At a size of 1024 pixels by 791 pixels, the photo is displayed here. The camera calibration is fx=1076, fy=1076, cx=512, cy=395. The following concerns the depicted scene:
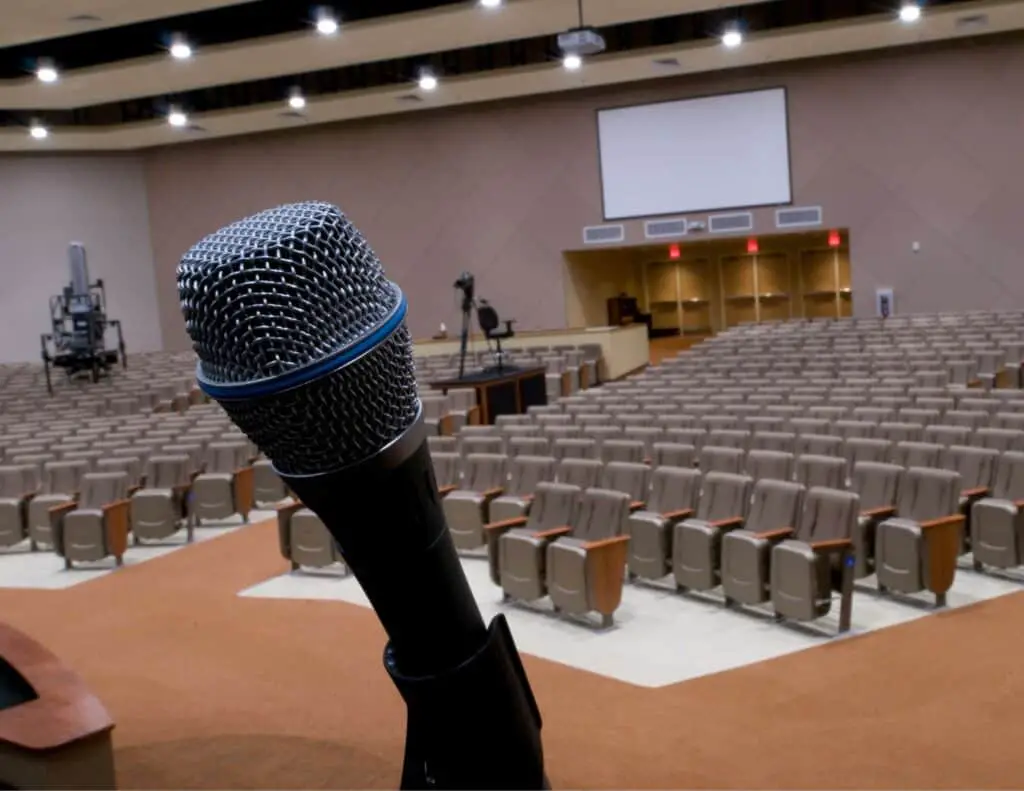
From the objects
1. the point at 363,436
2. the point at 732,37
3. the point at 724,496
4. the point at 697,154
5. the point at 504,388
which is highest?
the point at 732,37

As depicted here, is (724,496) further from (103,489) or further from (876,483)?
(103,489)

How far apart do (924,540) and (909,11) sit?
12099mm

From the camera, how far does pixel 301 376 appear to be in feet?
4.19

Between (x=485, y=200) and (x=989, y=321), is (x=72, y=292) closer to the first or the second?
(x=485, y=200)

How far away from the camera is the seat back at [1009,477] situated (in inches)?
267

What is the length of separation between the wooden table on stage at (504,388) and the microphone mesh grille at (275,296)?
1119 cm

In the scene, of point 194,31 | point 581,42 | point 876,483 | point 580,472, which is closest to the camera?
point 876,483

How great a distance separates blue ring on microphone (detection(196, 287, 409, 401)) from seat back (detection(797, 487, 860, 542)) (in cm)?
531

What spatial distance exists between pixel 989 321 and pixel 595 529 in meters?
10.0

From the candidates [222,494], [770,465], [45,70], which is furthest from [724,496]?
[45,70]

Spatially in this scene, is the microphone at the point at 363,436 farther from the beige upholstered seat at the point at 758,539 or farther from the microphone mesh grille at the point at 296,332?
the beige upholstered seat at the point at 758,539

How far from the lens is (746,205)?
768 inches

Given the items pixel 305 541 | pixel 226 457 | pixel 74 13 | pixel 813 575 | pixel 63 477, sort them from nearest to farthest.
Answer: pixel 813 575, pixel 305 541, pixel 63 477, pixel 226 457, pixel 74 13

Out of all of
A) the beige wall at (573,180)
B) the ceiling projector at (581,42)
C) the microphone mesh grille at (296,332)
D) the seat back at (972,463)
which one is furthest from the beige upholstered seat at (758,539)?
the beige wall at (573,180)
